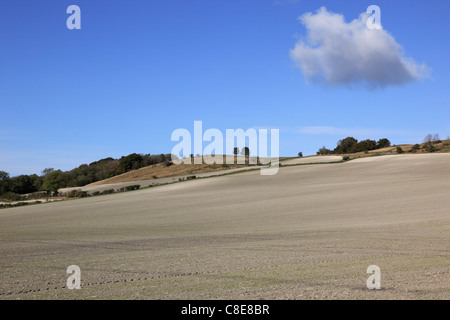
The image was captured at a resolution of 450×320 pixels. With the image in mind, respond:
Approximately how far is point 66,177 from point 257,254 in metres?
87.6

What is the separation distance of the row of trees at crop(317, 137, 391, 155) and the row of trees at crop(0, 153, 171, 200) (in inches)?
1464

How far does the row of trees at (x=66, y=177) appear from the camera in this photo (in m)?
80.2

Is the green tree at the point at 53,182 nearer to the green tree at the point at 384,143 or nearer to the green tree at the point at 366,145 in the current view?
the green tree at the point at 366,145

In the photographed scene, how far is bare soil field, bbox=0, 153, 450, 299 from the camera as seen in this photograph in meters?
7.88

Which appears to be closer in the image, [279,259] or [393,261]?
[393,261]

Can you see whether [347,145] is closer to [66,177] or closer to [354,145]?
[354,145]

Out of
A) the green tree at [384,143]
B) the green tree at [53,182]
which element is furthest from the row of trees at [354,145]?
the green tree at [53,182]

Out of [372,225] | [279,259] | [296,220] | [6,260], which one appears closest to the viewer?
[279,259]

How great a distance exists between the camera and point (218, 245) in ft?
46.5

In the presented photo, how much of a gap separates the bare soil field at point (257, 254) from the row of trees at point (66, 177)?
47.5 m

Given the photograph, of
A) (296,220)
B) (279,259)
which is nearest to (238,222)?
(296,220)

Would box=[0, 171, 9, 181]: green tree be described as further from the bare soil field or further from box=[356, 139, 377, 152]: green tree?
box=[356, 139, 377, 152]: green tree
